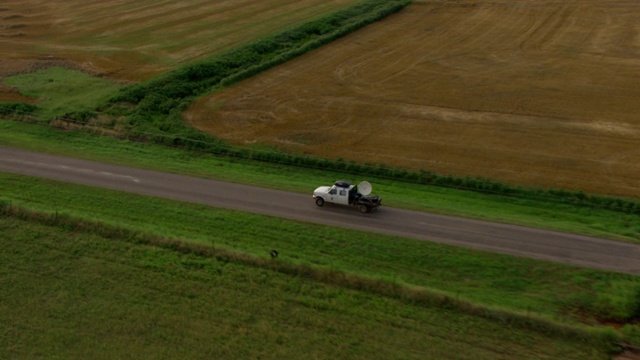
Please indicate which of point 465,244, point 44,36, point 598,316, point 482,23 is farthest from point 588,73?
point 44,36

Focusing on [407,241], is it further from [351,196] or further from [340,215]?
[351,196]

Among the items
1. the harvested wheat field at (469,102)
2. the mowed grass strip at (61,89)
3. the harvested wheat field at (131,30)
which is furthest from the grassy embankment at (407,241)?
the harvested wheat field at (131,30)

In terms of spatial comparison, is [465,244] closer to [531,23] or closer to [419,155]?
[419,155]

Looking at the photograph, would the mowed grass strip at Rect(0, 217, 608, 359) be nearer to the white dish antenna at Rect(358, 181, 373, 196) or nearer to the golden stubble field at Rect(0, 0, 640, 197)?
the white dish antenna at Rect(358, 181, 373, 196)

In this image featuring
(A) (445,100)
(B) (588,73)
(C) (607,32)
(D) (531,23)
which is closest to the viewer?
(A) (445,100)

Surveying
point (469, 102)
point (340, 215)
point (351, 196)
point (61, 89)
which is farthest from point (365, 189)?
point (61, 89)

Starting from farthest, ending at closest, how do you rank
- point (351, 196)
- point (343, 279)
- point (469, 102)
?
point (469, 102), point (351, 196), point (343, 279)

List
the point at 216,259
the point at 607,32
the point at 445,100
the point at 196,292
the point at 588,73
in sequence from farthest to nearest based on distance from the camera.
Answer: the point at 607,32
the point at 588,73
the point at 445,100
the point at 216,259
the point at 196,292
